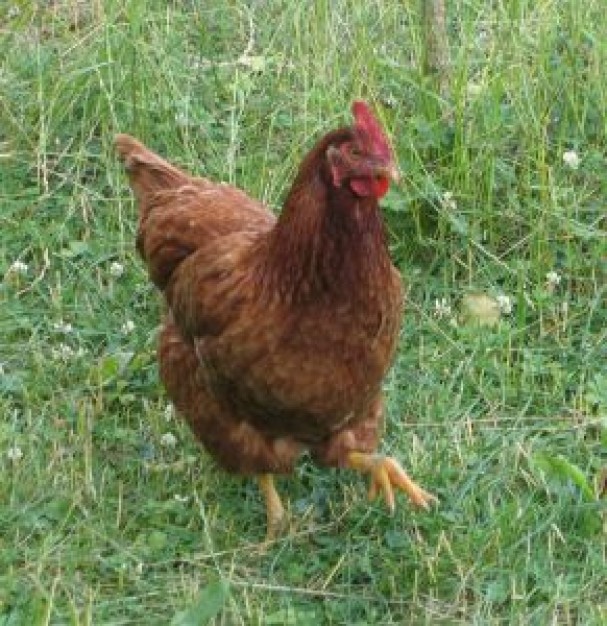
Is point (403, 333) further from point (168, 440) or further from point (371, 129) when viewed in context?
point (371, 129)

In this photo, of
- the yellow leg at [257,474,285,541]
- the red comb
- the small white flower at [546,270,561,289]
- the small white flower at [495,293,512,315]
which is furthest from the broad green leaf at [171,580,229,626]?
the small white flower at [546,270,561,289]

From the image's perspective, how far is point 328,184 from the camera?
3.33 metres

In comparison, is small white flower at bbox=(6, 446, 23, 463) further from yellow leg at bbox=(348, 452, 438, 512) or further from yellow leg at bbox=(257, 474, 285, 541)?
yellow leg at bbox=(348, 452, 438, 512)

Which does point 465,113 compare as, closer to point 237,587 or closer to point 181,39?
point 181,39

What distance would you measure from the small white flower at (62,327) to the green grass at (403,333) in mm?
26

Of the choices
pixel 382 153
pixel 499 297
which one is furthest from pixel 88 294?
pixel 382 153

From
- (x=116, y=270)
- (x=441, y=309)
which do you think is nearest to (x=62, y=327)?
(x=116, y=270)

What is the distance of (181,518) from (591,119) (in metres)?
1.92

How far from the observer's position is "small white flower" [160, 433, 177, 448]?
4.04 m

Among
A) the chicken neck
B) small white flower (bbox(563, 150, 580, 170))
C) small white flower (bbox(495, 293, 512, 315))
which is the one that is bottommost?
small white flower (bbox(495, 293, 512, 315))

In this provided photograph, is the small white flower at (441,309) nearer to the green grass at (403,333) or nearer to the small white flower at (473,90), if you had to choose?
the green grass at (403,333)

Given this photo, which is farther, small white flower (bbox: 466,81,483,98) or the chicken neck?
small white flower (bbox: 466,81,483,98)

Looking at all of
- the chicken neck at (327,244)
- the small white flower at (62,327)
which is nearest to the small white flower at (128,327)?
the small white flower at (62,327)

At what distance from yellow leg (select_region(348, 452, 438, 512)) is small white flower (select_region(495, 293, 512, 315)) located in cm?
77
